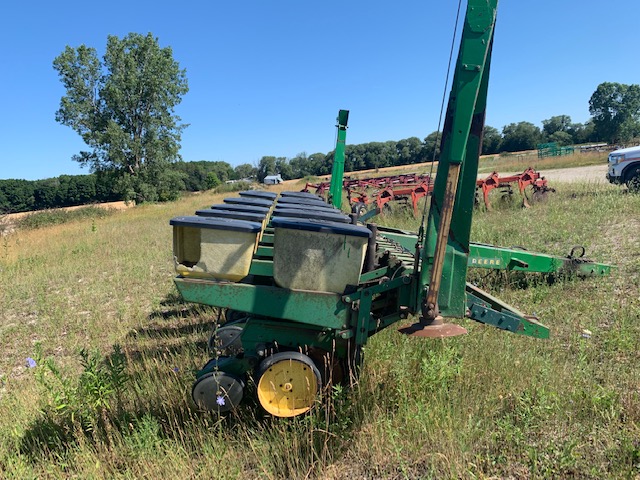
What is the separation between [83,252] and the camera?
38.3 ft

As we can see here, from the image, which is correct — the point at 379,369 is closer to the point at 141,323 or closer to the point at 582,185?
the point at 141,323

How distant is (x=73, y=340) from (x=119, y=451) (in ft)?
11.0

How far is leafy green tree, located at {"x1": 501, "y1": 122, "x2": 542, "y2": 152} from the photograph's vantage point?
74.2 metres

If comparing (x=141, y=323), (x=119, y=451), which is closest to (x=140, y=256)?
(x=141, y=323)

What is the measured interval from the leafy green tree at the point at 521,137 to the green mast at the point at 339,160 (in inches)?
3040

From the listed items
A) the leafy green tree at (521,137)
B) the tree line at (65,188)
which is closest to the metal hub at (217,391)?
the tree line at (65,188)

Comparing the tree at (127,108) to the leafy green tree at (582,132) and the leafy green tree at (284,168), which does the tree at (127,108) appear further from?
the leafy green tree at (582,132)

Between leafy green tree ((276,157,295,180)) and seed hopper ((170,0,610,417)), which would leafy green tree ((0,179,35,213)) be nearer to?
leafy green tree ((276,157,295,180))

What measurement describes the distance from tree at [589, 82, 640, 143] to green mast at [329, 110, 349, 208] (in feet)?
260

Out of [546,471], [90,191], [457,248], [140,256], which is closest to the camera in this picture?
[546,471]

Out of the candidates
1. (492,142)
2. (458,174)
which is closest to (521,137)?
(492,142)

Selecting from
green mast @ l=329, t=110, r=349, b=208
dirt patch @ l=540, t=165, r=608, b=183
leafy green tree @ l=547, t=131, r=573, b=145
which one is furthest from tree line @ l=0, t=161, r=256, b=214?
green mast @ l=329, t=110, r=349, b=208

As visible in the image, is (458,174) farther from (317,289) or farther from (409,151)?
(409,151)

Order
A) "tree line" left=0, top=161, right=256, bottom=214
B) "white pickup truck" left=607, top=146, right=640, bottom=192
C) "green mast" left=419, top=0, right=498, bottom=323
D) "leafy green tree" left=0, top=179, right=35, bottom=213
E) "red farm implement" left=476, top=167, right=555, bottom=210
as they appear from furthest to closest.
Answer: "tree line" left=0, top=161, right=256, bottom=214 < "leafy green tree" left=0, top=179, right=35, bottom=213 < "white pickup truck" left=607, top=146, right=640, bottom=192 < "red farm implement" left=476, top=167, right=555, bottom=210 < "green mast" left=419, top=0, right=498, bottom=323
